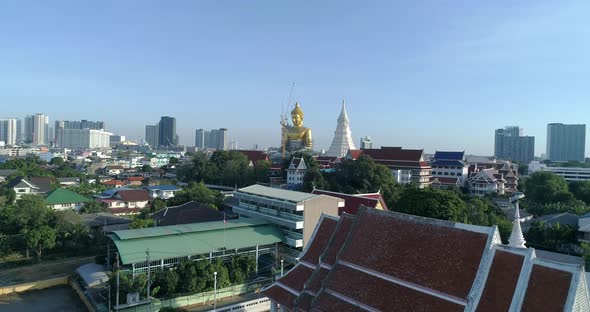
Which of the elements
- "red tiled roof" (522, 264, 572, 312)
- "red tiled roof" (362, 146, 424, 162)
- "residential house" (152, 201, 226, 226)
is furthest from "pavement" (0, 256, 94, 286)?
"red tiled roof" (362, 146, 424, 162)

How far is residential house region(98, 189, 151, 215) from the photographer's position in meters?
44.5

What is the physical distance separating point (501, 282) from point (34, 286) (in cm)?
2400

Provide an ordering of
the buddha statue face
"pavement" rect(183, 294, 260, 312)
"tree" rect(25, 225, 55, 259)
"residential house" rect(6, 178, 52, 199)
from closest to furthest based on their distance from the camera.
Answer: "pavement" rect(183, 294, 260, 312) → "tree" rect(25, 225, 55, 259) → "residential house" rect(6, 178, 52, 199) → the buddha statue face

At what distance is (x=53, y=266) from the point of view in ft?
85.5

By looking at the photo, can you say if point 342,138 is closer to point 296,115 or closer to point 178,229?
point 296,115

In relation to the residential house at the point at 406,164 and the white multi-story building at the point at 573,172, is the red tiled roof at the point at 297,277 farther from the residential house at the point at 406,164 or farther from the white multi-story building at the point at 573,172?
the white multi-story building at the point at 573,172

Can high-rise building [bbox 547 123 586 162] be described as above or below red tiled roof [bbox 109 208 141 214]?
above

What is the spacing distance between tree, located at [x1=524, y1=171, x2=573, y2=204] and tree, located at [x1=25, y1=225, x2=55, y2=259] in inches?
2053

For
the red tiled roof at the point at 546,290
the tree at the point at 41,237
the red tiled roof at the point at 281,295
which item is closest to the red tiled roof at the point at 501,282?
the red tiled roof at the point at 546,290

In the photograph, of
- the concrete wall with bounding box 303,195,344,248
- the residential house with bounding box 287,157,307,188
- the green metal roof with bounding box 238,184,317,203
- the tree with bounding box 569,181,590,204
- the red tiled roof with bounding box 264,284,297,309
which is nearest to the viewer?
the red tiled roof with bounding box 264,284,297,309

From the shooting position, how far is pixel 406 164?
62.1 m

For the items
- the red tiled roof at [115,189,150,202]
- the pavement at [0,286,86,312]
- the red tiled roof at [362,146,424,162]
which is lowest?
the pavement at [0,286,86,312]

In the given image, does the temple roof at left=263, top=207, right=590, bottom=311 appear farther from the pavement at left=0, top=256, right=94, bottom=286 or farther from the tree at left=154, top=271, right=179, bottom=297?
the pavement at left=0, top=256, right=94, bottom=286

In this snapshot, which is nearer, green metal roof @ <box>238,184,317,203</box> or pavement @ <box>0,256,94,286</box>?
pavement @ <box>0,256,94,286</box>
